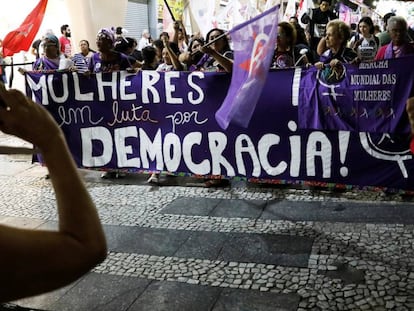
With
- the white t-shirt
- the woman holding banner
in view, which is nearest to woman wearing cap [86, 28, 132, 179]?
the woman holding banner

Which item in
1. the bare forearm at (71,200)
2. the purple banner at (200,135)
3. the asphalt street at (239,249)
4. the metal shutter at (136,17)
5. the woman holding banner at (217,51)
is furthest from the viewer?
the metal shutter at (136,17)

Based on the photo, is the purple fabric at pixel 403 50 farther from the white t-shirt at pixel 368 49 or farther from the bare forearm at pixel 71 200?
the bare forearm at pixel 71 200

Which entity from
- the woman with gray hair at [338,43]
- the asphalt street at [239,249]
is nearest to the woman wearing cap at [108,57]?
the asphalt street at [239,249]

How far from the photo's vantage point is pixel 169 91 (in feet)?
20.0

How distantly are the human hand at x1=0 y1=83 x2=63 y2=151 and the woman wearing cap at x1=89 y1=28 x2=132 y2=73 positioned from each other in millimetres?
5617

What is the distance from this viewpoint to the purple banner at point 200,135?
17.5ft

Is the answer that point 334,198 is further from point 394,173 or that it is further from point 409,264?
point 409,264

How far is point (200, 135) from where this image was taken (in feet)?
19.8

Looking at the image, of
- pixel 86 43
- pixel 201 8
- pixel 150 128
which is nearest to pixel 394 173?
pixel 150 128

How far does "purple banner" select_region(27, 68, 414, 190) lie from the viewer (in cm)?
532

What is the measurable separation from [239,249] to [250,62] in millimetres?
1706

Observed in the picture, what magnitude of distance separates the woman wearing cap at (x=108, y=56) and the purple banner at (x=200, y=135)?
0.88 feet

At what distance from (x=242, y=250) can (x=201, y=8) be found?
5310mm

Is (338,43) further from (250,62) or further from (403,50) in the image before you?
(250,62)
